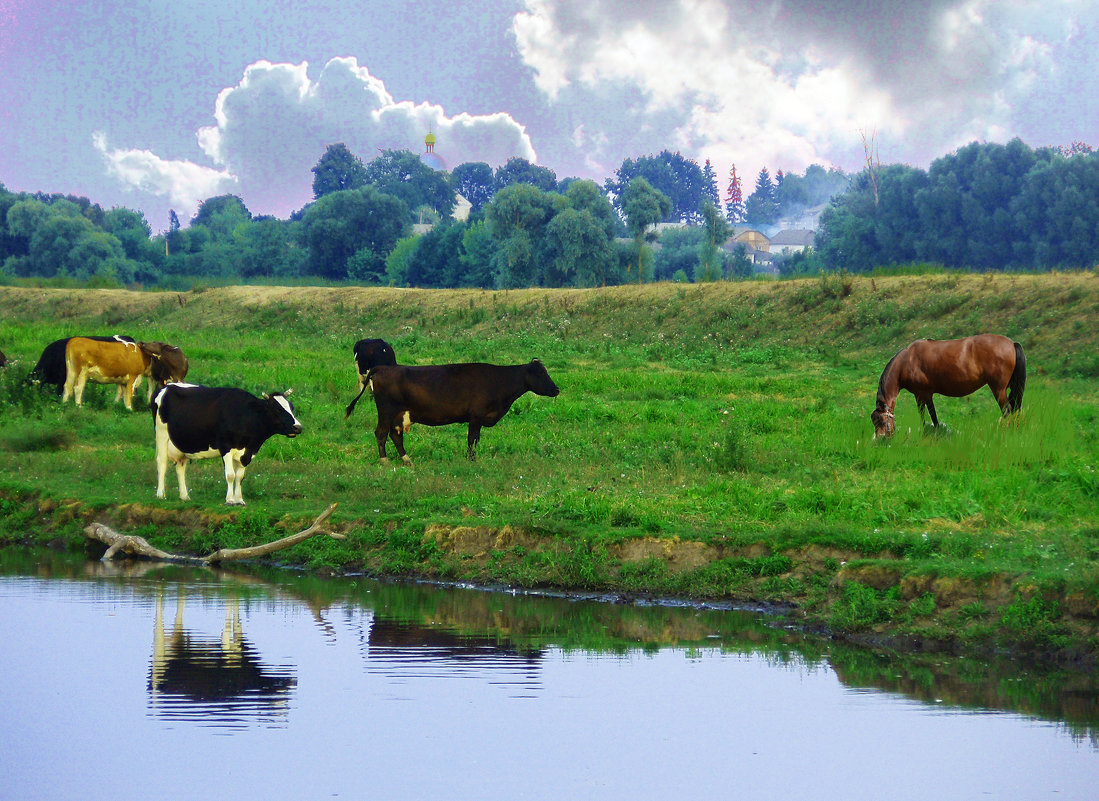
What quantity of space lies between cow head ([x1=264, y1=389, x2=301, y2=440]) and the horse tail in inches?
451

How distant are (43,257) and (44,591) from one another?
98.0 metres

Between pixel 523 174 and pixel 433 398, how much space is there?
15275 centimetres

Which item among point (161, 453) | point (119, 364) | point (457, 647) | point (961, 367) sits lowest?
point (457, 647)

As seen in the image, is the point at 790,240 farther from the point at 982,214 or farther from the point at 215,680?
the point at 215,680

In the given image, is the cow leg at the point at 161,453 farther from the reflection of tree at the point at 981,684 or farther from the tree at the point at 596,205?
the tree at the point at 596,205

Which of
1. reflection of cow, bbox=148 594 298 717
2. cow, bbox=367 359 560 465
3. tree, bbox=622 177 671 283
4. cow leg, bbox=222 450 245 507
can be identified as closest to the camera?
reflection of cow, bbox=148 594 298 717

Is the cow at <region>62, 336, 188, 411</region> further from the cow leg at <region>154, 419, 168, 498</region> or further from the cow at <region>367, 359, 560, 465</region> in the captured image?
the cow leg at <region>154, 419, 168, 498</region>

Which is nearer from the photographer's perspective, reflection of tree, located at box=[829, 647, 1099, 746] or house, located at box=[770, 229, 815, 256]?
reflection of tree, located at box=[829, 647, 1099, 746]

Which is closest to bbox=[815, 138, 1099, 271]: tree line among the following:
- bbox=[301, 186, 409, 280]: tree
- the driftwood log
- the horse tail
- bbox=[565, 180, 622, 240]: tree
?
bbox=[565, 180, 622, 240]: tree

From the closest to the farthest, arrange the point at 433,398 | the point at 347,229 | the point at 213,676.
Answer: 1. the point at 213,676
2. the point at 433,398
3. the point at 347,229

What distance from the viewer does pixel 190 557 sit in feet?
50.0

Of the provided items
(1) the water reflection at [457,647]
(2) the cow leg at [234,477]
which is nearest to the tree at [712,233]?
(2) the cow leg at [234,477]

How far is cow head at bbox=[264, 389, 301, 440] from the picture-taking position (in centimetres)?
1727

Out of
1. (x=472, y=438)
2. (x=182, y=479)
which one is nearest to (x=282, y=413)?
(x=182, y=479)
